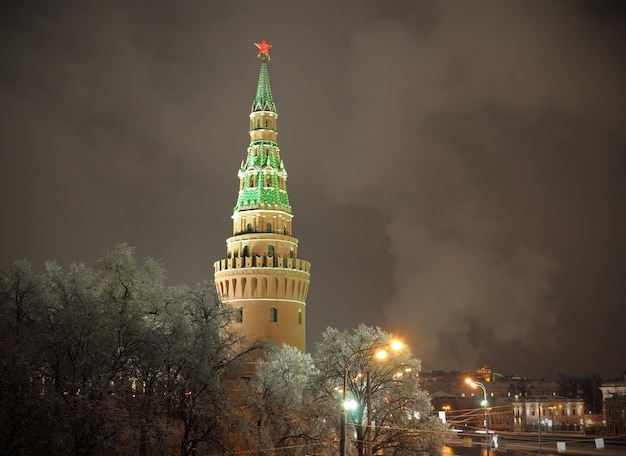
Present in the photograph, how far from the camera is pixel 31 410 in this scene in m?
33.0

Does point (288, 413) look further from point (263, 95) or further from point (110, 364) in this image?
point (263, 95)

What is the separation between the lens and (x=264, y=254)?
87.4 metres

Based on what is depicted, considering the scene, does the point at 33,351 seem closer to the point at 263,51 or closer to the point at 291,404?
the point at 291,404

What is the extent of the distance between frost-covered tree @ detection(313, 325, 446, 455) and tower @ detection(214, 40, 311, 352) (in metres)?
25.5

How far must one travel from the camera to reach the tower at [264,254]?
85625 millimetres

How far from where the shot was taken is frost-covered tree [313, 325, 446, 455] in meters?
52.2

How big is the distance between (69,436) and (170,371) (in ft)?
20.3

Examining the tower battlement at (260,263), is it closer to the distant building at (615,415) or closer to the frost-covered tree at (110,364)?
the frost-covered tree at (110,364)

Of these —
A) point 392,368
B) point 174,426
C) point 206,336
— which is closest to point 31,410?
point 174,426

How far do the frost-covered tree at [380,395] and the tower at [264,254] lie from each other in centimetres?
2546

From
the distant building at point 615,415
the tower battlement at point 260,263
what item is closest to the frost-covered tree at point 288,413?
the tower battlement at point 260,263

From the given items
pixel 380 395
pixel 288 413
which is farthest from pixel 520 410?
pixel 288 413

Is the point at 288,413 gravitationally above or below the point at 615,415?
below

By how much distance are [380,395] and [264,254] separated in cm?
A: 3418
